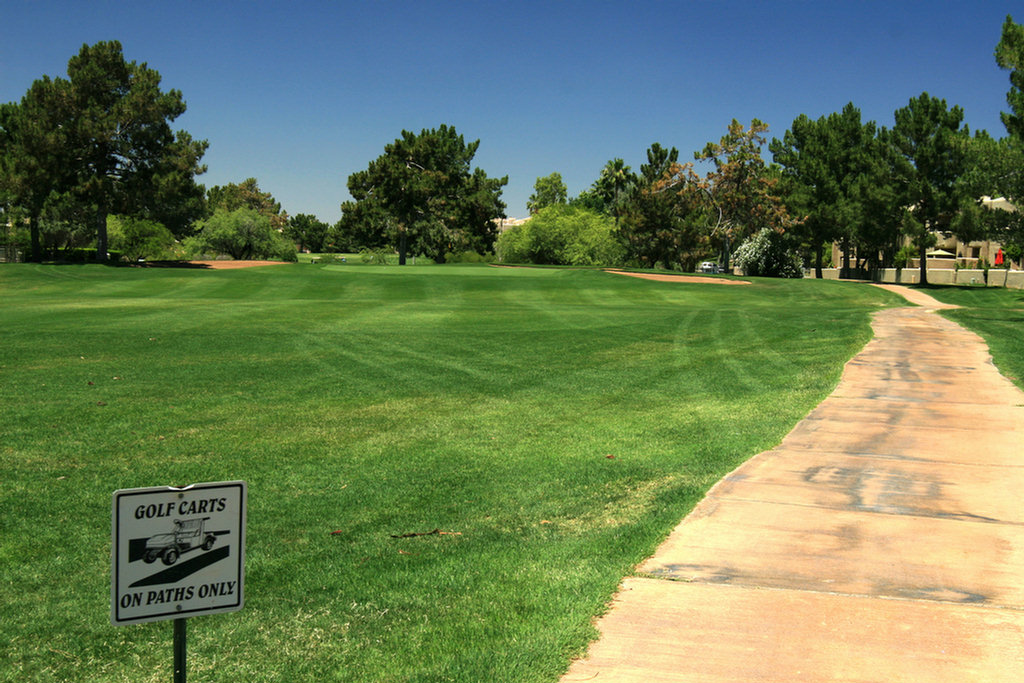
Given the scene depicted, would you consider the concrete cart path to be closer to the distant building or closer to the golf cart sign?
the golf cart sign

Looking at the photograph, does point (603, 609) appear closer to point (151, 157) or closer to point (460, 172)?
point (151, 157)

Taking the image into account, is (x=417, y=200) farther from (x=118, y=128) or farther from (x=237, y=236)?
(x=118, y=128)

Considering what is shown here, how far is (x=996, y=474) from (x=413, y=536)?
5.37 m

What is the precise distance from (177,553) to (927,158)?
56556mm

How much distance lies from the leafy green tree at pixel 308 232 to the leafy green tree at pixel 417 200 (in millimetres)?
69757

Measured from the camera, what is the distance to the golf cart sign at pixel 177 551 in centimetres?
310

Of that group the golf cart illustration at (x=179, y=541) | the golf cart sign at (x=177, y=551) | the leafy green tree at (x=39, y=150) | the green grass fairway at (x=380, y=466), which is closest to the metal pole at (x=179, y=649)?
the golf cart sign at (x=177, y=551)

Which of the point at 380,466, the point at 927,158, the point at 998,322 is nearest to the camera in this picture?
the point at 380,466

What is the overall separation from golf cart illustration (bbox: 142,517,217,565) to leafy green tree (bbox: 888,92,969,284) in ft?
176

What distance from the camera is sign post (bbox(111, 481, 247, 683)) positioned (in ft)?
10.2

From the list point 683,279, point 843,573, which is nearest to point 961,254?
point 683,279

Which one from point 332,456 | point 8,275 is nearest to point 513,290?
point 8,275

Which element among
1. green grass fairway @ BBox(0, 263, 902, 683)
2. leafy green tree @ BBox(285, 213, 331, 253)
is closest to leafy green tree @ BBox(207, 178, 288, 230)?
leafy green tree @ BBox(285, 213, 331, 253)

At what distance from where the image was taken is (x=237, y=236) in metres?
86.9
